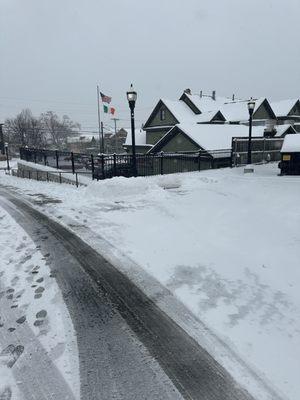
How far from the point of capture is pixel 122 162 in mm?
17203

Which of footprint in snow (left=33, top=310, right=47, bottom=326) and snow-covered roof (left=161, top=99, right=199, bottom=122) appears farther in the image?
snow-covered roof (left=161, top=99, right=199, bottom=122)

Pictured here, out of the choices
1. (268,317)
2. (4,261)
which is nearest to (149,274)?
(268,317)

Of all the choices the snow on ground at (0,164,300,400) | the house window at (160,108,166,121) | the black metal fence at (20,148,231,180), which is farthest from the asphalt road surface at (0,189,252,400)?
the house window at (160,108,166,121)

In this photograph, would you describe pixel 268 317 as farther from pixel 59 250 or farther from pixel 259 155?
pixel 259 155

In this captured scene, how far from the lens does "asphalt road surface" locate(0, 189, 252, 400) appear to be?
3328 millimetres

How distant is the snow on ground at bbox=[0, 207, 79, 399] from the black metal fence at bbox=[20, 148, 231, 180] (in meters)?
10.0

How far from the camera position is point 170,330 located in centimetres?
436

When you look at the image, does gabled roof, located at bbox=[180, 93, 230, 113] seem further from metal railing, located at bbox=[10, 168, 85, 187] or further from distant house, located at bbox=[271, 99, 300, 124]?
metal railing, located at bbox=[10, 168, 85, 187]

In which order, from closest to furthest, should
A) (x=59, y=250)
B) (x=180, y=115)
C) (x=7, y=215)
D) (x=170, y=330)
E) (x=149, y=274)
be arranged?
1. (x=170, y=330)
2. (x=149, y=274)
3. (x=59, y=250)
4. (x=7, y=215)
5. (x=180, y=115)

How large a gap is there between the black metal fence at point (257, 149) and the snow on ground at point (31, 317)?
19628 mm

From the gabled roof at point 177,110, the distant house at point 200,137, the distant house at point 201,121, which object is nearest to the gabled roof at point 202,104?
the distant house at point 201,121

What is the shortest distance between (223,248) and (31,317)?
3994 mm

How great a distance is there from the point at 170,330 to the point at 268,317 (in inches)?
52.7

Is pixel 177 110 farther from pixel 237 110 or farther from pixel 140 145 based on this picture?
pixel 237 110
